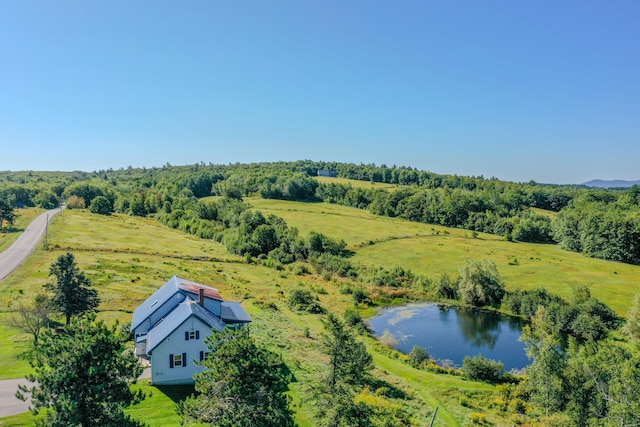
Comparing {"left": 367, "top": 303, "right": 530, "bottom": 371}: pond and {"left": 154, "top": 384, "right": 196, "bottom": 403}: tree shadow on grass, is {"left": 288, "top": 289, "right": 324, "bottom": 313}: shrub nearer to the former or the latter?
{"left": 367, "top": 303, "right": 530, "bottom": 371}: pond

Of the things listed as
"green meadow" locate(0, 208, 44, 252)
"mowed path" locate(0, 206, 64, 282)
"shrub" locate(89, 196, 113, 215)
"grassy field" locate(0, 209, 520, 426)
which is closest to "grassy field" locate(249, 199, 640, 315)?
"grassy field" locate(0, 209, 520, 426)

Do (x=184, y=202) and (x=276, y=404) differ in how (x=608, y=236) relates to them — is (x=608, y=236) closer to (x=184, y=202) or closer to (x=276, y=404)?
(x=276, y=404)

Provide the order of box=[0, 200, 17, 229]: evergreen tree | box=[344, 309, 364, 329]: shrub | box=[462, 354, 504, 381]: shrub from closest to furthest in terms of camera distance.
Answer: box=[462, 354, 504, 381]: shrub → box=[344, 309, 364, 329]: shrub → box=[0, 200, 17, 229]: evergreen tree

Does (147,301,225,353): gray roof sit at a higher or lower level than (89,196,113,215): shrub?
lower

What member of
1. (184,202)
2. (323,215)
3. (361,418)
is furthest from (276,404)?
(184,202)

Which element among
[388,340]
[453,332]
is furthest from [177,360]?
[453,332]

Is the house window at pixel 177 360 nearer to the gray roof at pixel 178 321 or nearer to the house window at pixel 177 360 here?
the house window at pixel 177 360
